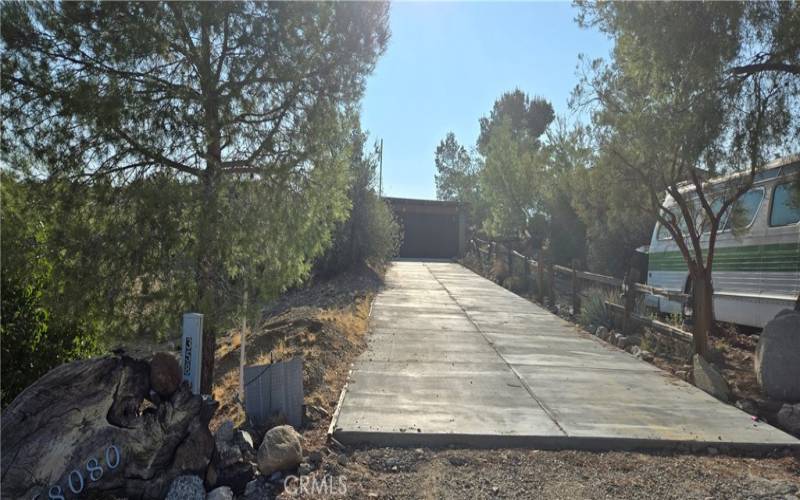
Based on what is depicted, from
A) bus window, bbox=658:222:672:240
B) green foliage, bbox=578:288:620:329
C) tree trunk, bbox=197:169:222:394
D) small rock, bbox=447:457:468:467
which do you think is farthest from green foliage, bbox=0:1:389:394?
bus window, bbox=658:222:672:240

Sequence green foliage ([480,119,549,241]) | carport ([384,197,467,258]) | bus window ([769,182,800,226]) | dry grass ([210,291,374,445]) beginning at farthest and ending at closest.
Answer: carport ([384,197,467,258]) < green foliage ([480,119,549,241]) < bus window ([769,182,800,226]) < dry grass ([210,291,374,445])

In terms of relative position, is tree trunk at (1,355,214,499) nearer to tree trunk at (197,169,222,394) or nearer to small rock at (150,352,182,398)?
small rock at (150,352,182,398)

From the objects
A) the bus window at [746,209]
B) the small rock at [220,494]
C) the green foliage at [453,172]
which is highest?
the green foliage at [453,172]

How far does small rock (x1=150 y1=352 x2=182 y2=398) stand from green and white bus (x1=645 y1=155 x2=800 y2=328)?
7355mm

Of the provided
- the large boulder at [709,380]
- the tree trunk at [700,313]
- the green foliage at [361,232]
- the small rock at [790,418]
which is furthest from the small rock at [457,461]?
the green foliage at [361,232]

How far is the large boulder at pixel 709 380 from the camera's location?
6.49m

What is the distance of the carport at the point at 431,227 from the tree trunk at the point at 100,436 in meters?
29.0

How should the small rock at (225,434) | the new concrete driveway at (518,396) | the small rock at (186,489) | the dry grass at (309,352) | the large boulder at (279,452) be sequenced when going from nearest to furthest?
the small rock at (186,489) → the large boulder at (279,452) → the small rock at (225,434) → the new concrete driveway at (518,396) → the dry grass at (309,352)

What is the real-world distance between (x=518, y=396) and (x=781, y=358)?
2.80 metres

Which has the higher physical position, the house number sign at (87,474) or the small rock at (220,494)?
the house number sign at (87,474)

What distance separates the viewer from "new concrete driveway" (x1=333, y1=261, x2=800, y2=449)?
16.3 feet

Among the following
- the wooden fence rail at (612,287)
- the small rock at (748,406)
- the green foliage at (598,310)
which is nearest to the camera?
the small rock at (748,406)

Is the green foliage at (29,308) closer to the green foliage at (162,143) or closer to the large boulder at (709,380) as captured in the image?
the green foliage at (162,143)

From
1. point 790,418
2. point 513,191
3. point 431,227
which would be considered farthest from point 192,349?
point 431,227
